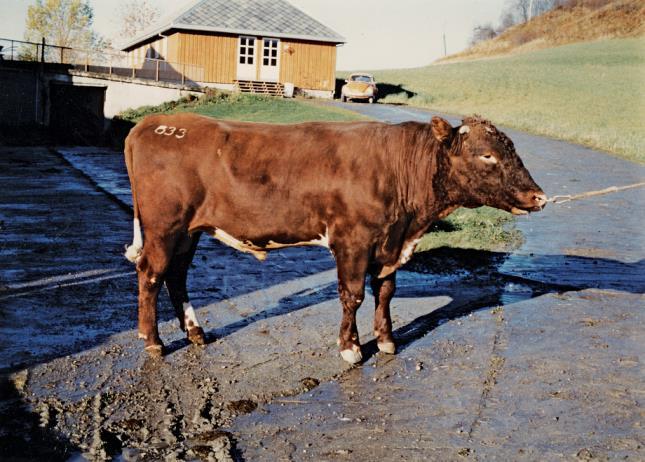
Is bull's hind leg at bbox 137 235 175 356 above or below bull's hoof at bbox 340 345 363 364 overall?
above

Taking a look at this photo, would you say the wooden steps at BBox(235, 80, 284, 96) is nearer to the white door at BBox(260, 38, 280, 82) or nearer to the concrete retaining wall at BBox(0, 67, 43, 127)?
the white door at BBox(260, 38, 280, 82)

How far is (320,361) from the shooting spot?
7473 mm

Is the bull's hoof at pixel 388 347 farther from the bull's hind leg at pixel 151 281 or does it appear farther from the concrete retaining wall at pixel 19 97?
the concrete retaining wall at pixel 19 97

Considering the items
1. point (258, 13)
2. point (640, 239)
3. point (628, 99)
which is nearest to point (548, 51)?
point (628, 99)

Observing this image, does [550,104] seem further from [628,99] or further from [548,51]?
[548,51]

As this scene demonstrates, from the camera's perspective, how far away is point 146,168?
7.49 metres

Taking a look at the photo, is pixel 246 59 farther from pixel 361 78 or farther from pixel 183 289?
pixel 183 289

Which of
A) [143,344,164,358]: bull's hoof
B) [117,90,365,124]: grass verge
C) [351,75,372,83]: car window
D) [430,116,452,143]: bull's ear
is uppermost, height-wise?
[351,75,372,83]: car window

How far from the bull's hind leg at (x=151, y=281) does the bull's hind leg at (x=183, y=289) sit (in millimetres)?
212

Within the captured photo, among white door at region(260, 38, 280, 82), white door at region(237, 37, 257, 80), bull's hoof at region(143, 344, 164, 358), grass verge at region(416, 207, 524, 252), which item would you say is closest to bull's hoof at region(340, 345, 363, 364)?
bull's hoof at region(143, 344, 164, 358)

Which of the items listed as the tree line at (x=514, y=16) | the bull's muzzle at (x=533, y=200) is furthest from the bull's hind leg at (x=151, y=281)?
the tree line at (x=514, y=16)

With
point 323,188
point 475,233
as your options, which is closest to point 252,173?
point 323,188

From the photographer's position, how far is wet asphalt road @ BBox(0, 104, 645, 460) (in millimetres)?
5824

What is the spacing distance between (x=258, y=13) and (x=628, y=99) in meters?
24.7
